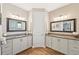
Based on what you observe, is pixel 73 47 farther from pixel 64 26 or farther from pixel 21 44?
pixel 21 44

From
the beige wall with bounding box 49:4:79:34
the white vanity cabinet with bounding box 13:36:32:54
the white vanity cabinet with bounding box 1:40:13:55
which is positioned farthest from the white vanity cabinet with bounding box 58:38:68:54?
the white vanity cabinet with bounding box 1:40:13:55

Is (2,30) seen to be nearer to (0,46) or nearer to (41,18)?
(0,46)

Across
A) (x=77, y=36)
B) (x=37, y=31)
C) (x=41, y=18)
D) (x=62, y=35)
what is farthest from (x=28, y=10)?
(x=77, y=36)

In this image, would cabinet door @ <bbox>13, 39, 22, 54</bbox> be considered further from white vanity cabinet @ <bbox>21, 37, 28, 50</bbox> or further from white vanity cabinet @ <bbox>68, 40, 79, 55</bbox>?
white vanity cabinet @ <bbox>68, 40, 79, 55</bbox>

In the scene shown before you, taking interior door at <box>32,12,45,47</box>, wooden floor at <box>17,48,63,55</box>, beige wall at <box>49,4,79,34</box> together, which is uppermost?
beige wall at <box>49,4,79,34</box>

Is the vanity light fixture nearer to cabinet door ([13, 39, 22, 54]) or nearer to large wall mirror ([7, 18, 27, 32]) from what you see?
large wall mirror ([7, 18, 27, 32])

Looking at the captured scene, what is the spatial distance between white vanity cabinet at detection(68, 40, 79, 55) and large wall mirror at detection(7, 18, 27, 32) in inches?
30.6

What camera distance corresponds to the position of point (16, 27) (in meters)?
1.45

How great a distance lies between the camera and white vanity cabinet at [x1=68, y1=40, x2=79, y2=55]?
1351 millimetres

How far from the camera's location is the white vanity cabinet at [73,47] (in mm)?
1351

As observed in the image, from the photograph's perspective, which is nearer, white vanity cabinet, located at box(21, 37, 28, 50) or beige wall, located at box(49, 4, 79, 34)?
beige wall, located at box(49, 4, 79, 34)

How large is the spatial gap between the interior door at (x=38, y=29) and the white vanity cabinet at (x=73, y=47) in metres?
0.43

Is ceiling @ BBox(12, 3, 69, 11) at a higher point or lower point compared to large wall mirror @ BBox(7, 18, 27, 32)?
higher

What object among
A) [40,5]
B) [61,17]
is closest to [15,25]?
[40,5]
